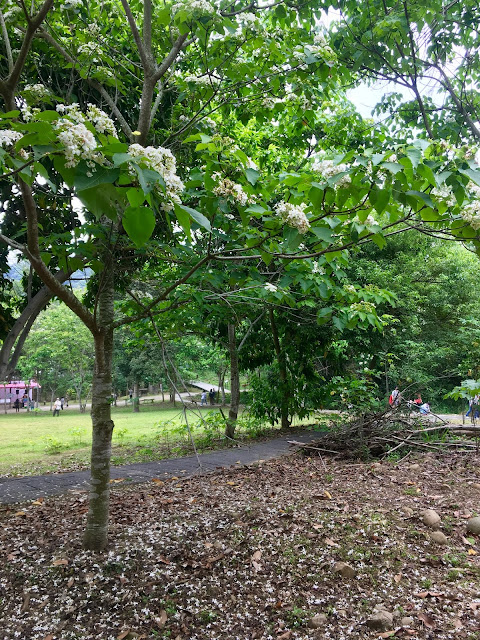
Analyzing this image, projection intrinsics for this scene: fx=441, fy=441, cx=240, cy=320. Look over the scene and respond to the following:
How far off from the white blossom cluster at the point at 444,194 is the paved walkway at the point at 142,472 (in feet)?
6.85

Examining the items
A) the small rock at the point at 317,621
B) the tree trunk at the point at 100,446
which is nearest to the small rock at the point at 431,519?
the small rock at the point at 317,621

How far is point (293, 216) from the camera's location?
1.74 metres

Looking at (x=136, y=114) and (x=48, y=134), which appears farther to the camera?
(x=136, y=114)

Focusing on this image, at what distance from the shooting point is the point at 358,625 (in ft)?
6.82

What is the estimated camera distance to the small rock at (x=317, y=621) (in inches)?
82.0

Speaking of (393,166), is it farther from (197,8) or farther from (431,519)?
(431,519)

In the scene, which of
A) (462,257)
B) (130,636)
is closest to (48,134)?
(130,636)

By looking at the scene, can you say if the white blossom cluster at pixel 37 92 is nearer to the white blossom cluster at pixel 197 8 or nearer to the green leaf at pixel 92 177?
the white blossom cluster at pixel 197 8

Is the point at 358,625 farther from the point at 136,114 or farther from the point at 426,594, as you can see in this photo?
the point at 136,114

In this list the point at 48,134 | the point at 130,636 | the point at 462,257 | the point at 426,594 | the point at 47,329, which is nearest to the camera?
the point at 48,134

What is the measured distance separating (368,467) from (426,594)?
2.29 m

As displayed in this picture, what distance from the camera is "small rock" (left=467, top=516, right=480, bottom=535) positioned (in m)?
2.98

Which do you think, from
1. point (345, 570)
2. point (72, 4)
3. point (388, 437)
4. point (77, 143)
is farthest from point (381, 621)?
point (72, 4)

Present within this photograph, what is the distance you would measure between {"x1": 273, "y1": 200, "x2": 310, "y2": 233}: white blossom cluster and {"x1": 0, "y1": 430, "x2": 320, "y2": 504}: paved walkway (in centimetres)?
187
